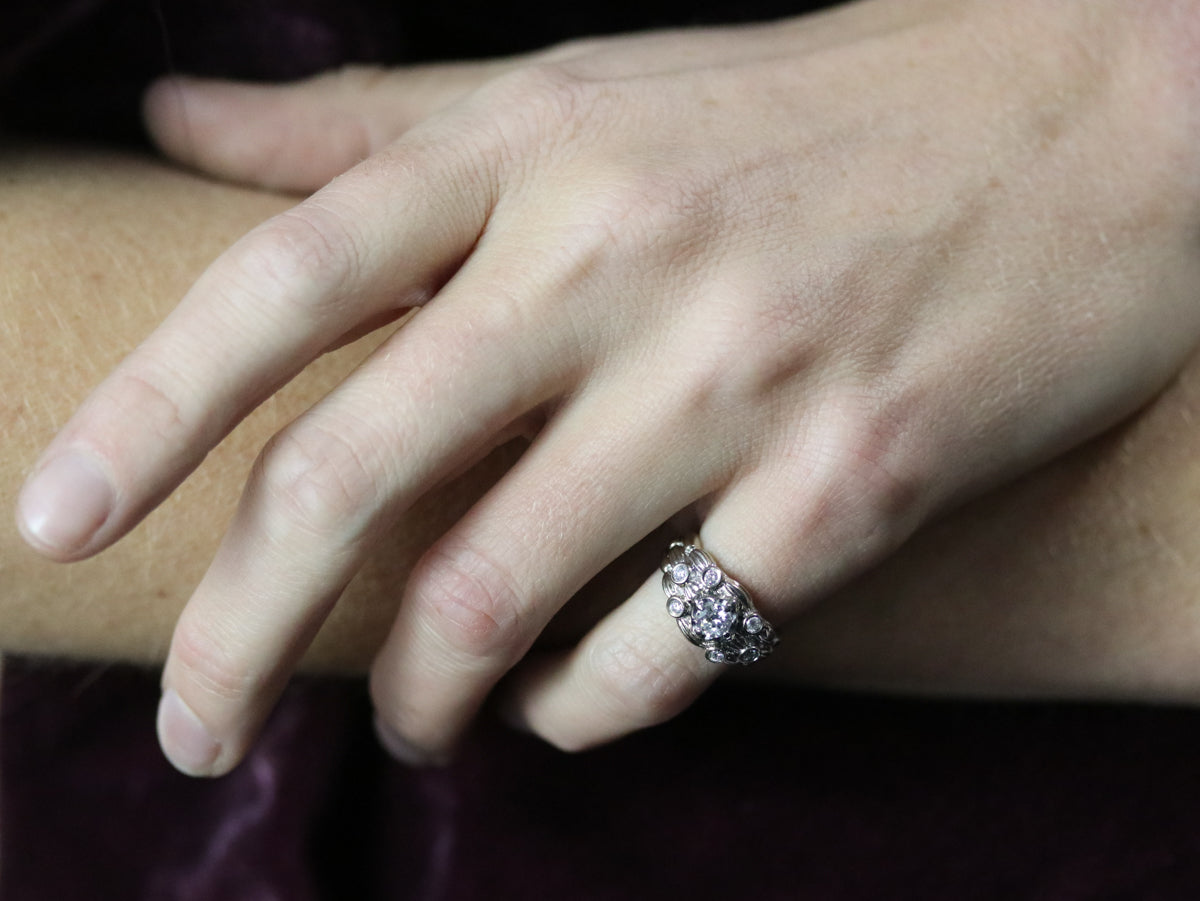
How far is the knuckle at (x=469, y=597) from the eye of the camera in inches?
23.3

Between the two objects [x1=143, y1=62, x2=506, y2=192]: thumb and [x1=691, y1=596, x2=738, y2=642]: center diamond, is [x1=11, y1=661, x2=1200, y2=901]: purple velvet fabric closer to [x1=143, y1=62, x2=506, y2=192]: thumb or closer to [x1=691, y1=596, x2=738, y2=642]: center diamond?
[x1=691, y1=596, x2=738, y2=642]: center diamond

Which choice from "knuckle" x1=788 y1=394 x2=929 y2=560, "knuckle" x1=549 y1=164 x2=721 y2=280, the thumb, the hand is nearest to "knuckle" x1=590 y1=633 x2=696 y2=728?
the hand

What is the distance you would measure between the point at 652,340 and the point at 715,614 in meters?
0.17

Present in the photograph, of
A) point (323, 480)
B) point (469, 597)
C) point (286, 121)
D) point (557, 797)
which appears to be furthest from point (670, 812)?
point (286, 121)

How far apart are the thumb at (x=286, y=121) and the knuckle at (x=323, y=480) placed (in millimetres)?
360

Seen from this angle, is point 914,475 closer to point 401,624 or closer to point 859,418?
point 859,418

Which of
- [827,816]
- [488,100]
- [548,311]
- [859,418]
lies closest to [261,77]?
[488,100]

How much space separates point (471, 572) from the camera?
23.3 inches

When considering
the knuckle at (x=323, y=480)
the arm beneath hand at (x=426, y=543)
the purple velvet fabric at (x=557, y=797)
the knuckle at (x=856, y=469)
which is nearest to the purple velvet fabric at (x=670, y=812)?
the purple velvet fabric at (x=557, y=797)

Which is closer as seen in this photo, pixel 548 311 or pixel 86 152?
pixel 548 311

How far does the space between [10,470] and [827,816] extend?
698mm

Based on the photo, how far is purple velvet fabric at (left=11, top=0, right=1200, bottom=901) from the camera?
89 centimetres

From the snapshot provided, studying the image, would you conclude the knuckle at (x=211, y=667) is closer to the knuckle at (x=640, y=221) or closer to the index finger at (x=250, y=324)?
the index finger at (x=250, y=324)

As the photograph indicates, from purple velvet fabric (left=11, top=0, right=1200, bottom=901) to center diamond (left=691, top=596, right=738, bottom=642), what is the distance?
31 cm
